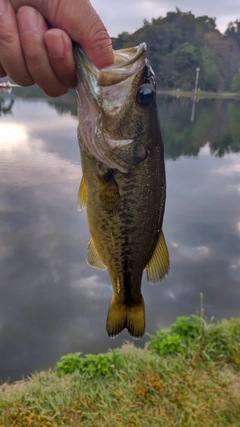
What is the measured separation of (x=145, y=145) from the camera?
1762 mm

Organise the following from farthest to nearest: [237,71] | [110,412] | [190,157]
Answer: [237,71] < [190,157] < [110,412]

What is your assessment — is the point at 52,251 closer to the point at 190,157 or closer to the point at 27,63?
the point at 27,63

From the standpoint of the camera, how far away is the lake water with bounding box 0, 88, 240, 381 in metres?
6.05

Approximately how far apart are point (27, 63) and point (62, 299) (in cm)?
571

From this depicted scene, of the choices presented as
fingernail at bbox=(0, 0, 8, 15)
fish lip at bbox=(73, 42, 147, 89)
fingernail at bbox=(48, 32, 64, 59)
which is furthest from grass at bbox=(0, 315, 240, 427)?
fingernail at bbox=(0, 0, 8, 15)

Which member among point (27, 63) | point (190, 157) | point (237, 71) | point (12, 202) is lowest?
point (27, 63)

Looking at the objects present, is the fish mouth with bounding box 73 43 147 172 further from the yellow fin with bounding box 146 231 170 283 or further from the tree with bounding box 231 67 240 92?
the tree with bounding box 231 67 240 92

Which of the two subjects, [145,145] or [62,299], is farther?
[62,299]

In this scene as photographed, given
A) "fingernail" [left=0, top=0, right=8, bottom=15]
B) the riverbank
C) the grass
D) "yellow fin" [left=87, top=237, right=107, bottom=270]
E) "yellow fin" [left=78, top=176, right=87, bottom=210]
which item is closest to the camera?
"fingernail" [left=0, top=0, right=8, bottom=15]

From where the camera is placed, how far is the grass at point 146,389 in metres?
3.35

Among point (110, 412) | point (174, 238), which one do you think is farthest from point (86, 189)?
point (174, 238)

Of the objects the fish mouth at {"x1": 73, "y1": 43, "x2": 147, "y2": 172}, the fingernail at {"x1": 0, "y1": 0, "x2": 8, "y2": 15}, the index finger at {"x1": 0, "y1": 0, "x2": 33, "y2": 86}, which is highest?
the fingernail at {"x1": 0, "y1": 0, "x2": 8, "y2": 15}

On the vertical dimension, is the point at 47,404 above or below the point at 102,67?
below

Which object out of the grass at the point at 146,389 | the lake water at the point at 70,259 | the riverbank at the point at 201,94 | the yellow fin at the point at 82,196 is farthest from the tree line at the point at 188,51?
the yellow fin at the point at 82,196
